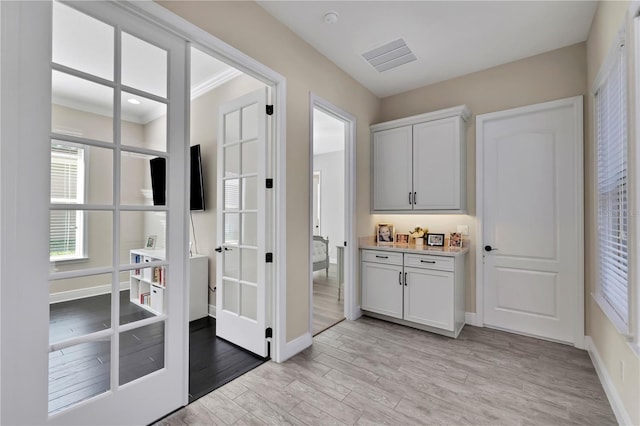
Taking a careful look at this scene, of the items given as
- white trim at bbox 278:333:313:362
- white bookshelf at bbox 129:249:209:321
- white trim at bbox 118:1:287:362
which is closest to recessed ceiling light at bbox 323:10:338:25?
white trim at bbox 118:1:287:362

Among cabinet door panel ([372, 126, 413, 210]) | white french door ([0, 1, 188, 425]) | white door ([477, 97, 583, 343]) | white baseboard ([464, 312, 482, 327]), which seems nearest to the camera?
white french door ([0, 1, 188, 425])

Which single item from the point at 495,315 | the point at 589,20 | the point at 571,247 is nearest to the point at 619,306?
the point at 571,247

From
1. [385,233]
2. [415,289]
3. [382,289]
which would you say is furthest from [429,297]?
[385,233]

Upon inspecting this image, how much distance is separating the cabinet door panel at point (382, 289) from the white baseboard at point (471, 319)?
2.60 ft

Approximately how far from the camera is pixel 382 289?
3307mm

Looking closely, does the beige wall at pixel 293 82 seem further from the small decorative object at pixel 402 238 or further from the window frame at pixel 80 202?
the small decorative object at pixel 402 238

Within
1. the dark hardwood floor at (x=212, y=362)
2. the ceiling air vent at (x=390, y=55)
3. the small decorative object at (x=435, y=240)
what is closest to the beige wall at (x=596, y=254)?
the small decorative object at (x=435, y=240)

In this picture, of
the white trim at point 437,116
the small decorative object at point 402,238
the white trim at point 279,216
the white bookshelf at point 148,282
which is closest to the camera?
the white bookshelf at point 148,282

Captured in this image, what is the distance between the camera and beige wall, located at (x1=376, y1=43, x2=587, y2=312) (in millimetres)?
2777

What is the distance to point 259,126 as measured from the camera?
2514 millimetres

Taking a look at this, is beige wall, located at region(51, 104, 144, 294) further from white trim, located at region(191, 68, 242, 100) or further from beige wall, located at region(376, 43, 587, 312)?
beige wall, located at region(376, 43, 587, 312)

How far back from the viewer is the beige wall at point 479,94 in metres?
2.78

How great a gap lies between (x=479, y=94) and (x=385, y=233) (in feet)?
6.44

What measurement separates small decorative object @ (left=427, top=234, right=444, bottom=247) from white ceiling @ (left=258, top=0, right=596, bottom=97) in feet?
6.31
